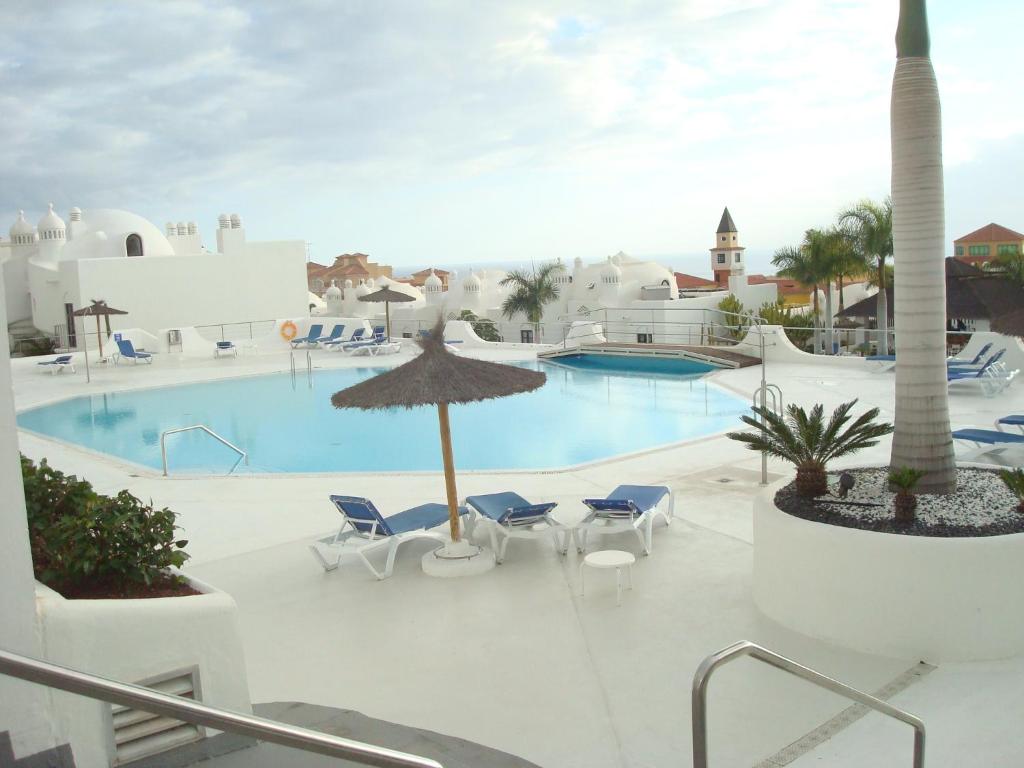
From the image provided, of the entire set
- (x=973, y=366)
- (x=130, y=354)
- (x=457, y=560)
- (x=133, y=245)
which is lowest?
(x=457, y=560)

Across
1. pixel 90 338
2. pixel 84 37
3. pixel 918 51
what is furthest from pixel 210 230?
pixel 918 51

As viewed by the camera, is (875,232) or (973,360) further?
(875,232)

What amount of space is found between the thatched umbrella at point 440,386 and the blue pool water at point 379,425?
3.97m

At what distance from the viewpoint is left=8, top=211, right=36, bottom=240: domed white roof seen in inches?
1735

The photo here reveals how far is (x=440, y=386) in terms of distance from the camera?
7.29 metres

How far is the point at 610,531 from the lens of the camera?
7.40 m

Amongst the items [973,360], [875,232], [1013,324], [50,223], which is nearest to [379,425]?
[1013,324]

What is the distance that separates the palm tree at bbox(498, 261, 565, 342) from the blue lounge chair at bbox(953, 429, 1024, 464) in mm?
39680

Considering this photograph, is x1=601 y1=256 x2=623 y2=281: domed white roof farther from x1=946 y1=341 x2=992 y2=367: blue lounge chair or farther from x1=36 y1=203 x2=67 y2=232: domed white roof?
x1=946 y1=341 x2=992 y2=367: blue lounge chair

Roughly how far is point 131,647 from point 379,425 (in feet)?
40.0

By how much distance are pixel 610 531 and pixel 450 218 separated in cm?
3870

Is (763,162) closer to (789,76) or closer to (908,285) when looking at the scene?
(789,76)

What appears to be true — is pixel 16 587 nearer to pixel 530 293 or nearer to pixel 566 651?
pixel 566 651

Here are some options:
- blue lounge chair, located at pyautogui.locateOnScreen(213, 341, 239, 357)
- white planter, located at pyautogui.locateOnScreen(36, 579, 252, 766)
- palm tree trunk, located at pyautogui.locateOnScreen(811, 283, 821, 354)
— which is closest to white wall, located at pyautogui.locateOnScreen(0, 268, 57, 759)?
white planter, located at pyautogui.locateOnScreen(36, 579, 252, 766)
